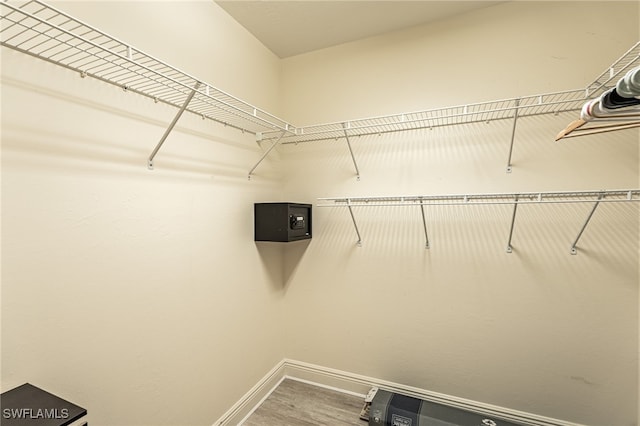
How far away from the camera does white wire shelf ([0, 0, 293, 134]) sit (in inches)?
34.5

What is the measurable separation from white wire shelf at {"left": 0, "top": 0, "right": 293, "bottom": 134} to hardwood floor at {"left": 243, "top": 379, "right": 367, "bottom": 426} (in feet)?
6.28

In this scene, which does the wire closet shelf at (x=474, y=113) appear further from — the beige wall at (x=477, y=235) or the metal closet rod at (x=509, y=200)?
the metal closet rod at (x=509, y=200)

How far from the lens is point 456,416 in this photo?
5.42 feet

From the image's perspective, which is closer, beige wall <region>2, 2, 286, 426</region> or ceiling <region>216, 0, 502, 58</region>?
beige wall <region>2, 2, 286, 426</region>

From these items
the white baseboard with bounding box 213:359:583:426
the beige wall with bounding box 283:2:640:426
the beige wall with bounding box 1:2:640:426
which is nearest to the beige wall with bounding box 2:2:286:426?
the beige wall with bounding box 1:2:640:426

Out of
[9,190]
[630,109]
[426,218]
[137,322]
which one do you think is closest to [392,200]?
[426,218]

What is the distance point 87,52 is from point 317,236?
168cm

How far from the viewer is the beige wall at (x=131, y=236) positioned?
972 mm

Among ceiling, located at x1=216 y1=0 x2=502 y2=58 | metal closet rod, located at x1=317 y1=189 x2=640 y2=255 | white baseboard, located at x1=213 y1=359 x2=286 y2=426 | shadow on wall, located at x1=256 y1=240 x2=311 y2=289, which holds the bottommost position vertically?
white baseboard, located at x1=213 y1=359 x2=286 y2=426

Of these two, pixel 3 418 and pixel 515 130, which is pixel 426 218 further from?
pixel 3 418

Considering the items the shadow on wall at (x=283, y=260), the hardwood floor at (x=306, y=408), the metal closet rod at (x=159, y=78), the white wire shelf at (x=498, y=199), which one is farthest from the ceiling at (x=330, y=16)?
the hardwood floor at (x=306, y=408)

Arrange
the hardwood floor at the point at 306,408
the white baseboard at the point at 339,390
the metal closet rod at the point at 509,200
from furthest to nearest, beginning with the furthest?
the hardwood floor at the point at 306,408, the white baseboard at the point at 339,390, the metal closet rod at the point at 509,200

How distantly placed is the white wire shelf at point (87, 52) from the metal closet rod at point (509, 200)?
1.08 m

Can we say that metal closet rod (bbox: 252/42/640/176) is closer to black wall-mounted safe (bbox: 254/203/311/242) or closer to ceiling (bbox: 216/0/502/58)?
black wall-mounted safe (bbox: 254/203/311/242)
